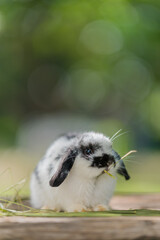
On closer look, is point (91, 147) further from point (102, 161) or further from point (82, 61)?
point (82, 61)

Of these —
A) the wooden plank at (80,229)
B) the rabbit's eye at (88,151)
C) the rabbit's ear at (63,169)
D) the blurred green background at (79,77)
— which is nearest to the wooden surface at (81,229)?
the wooden plank at (80,229)

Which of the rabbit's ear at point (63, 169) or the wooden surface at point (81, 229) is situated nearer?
the wooden surface at point (81, 229)

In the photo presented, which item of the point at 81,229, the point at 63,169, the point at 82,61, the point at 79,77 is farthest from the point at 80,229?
the point at 79,77

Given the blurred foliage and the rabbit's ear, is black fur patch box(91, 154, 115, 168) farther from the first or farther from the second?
the blurred foliage

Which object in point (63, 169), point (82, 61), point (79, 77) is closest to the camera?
point (63, 169)

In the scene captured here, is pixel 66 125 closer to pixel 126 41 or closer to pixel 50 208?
pixel 126 41

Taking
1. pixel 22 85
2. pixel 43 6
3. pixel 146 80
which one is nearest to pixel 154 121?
pixel 146 80

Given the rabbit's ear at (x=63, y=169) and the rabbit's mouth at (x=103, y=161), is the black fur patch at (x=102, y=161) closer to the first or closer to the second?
the rabbit's mouth at (x=103, y=161)
